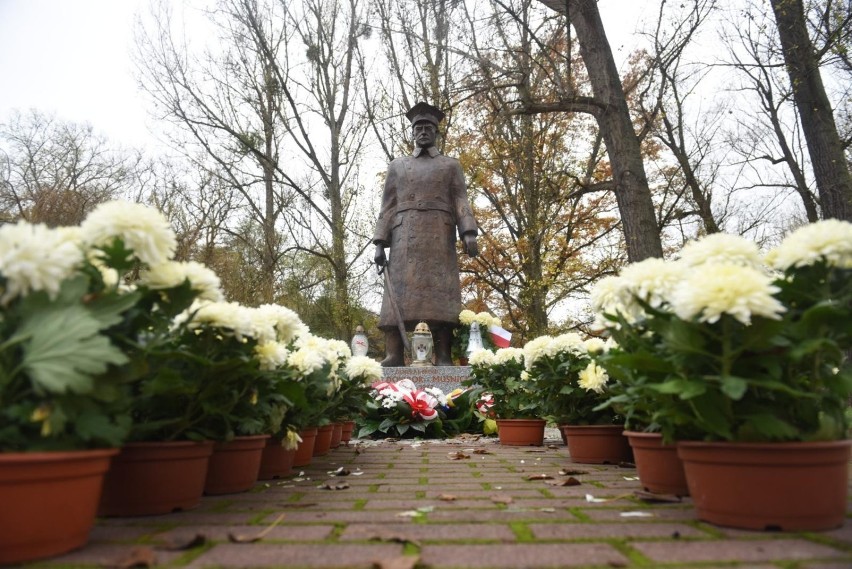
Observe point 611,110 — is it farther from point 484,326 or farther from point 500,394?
point 500,394

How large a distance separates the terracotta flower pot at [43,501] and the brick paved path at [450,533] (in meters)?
0.07

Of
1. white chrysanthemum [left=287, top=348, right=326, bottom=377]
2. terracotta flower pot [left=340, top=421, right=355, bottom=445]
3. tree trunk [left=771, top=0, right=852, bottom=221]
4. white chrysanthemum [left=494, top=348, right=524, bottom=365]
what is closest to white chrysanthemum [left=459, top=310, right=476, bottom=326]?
white chrysanthemum [left=494, top=348, right=524, bottom=365]

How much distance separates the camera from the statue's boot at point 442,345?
8614 millimetres

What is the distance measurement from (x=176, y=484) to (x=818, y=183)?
345 inches

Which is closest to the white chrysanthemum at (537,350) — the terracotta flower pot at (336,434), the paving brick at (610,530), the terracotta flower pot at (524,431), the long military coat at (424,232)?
the terracotta flower pot at (524,431)

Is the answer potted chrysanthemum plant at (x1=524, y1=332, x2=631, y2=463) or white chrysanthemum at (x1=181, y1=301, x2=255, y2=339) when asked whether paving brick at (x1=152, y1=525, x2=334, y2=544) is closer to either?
white chrysanthemum at (x1=181, y1=301, x2=255, y2=339)

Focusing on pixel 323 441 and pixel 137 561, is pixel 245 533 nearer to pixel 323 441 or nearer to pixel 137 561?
pixel 137 561

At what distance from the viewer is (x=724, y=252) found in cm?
215

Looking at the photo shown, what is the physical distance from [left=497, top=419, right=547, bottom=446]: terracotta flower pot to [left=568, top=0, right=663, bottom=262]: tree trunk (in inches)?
155

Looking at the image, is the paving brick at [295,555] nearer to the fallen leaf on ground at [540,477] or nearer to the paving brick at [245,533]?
the paving brick at [245,533]

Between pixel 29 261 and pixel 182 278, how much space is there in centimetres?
57

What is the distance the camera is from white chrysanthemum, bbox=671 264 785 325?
1.73 m

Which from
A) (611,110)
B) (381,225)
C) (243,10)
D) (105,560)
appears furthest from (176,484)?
(243,10)

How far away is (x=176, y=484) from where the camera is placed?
2.29m
